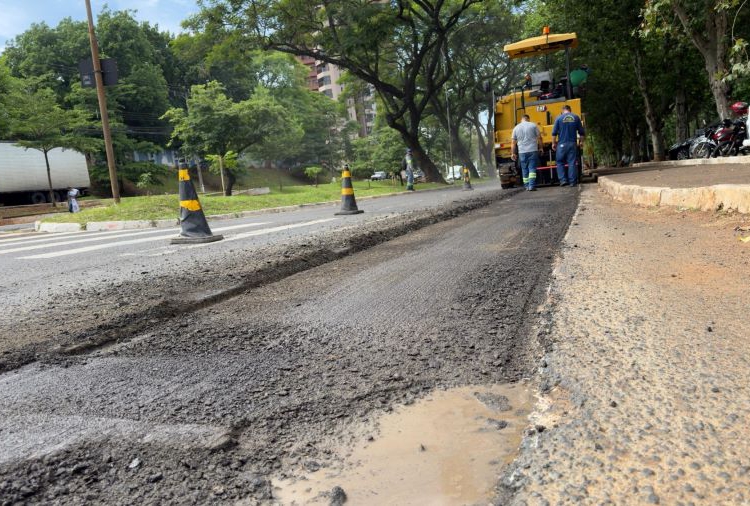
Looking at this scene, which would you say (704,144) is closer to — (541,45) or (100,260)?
(541,45)

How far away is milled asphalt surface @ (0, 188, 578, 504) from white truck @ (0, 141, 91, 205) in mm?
32113

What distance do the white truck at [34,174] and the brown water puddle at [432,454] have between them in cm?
3437

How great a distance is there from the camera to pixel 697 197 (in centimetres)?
573

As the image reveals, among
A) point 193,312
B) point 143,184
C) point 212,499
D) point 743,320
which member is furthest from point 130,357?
point 143,184

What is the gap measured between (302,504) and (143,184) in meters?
40.9

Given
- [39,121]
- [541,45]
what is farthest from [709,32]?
[39,121]

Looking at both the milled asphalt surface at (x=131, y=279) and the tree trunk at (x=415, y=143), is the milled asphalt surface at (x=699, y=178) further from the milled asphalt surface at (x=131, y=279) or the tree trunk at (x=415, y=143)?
the tree trunk at (x=415, y=143)

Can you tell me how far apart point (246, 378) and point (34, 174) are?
1396 inches

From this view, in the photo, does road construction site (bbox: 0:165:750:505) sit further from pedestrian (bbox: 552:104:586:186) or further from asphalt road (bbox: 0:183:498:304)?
pedestrian (bbox: 552:104:586:186)

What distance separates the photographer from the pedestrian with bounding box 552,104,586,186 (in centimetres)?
1119

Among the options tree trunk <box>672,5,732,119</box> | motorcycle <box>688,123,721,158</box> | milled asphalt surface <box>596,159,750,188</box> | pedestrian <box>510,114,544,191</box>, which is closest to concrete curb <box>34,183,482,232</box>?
pedestrian <box>510,114,544,191</box>

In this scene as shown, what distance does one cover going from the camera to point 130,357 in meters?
2.39

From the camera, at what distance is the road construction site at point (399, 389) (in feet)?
4.26

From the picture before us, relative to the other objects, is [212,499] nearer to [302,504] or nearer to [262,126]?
[302,504]
